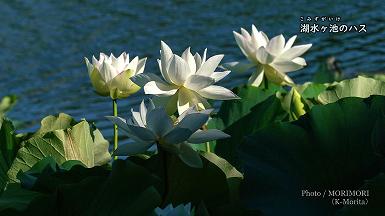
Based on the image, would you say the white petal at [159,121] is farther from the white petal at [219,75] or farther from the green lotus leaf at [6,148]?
the green lotus leaf at [6,148]

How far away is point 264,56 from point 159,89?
38 centimetres

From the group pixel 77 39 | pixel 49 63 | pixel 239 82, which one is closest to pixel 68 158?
pixel 239 82

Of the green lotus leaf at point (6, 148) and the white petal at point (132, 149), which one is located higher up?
the white petal at point (132, 149)

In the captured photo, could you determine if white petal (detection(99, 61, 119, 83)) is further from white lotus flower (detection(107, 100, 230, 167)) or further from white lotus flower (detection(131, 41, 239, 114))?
white lotus flower (detection(107, 100, 230, 167))

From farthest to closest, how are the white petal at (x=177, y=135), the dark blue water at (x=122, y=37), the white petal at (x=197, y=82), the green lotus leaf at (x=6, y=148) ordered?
the dark blue water at (x=122, y=37) < the green lotus leaf at (x=6, y=148) < the white petal at (x=197, y=82) < the white petal at (x=177, y=135)

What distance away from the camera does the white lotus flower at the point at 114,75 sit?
1431 millimetres

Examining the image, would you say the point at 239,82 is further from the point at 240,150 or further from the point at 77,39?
the point at 240,150

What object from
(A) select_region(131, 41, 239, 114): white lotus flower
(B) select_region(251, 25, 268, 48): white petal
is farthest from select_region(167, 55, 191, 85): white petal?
(B) select_region(251, 25, 268, 48): white petal

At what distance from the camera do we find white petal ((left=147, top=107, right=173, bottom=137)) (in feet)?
3.59

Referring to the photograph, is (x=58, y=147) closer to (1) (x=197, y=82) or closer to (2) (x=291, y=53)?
(1) (x=197, y=82)

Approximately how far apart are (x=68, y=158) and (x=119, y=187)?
303 millimetres

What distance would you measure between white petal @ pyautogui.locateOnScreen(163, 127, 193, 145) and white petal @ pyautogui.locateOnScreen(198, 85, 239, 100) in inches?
7.1

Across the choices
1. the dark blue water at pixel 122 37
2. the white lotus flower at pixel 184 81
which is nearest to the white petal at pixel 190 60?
the white lotus flower at pixel 184 81

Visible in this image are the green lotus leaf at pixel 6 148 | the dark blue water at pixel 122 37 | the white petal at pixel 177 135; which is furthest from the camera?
the dark blue water at pixel 122 37
